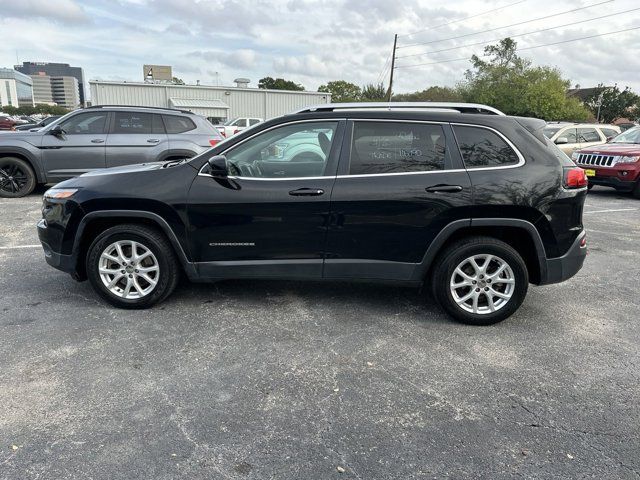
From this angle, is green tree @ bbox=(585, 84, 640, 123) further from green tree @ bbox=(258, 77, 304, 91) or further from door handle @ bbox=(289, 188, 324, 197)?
door handle @ bbox=(289, 188, 324, 197)

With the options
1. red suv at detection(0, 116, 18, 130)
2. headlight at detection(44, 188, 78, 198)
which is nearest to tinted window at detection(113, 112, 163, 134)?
headlight at detection(44, 188, 78, 198)

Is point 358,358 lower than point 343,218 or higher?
lower

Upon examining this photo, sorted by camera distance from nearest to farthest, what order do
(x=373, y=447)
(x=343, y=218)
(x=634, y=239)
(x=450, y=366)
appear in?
(x=373, y=447)
(x=450, y=366)
(x=343, y=218)
(x=634, y=239)

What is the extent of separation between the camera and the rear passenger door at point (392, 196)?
384cm

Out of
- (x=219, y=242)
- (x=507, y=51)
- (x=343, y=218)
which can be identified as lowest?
(x=219, y=242)

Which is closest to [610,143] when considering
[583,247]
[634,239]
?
[634,239]

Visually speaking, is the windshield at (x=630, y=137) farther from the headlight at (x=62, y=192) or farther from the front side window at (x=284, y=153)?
the headlight at (x=62, y=192)

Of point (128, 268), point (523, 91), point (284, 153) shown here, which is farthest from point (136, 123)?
point (523, 91)

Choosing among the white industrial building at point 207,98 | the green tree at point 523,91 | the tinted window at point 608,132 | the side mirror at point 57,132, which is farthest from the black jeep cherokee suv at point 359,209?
the green tree at point 523,91

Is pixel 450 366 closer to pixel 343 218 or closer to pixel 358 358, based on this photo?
pixel 358 358

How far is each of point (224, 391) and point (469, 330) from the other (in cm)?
207

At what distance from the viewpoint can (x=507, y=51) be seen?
6975 cm

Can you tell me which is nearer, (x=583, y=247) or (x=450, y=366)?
(x=450, y=366)

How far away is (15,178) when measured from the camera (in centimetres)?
932
